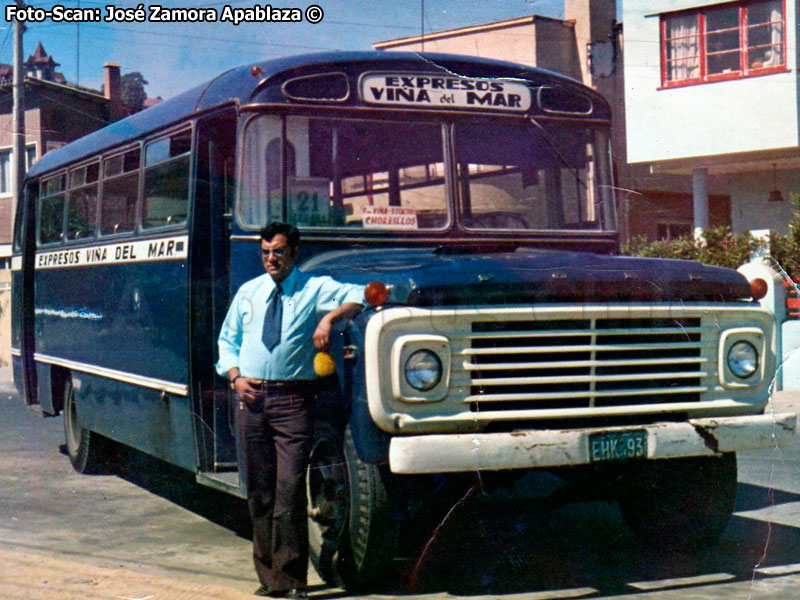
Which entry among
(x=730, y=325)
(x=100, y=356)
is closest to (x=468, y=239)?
(x=730, y=325)

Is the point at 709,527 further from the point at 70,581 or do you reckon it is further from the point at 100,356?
the point at 100,356

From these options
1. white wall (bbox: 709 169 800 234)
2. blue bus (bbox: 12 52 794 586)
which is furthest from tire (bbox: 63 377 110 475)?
white wall (bbox: 709 169 800 234)

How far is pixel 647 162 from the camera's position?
22.6 m

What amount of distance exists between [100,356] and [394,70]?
3546 millimetres

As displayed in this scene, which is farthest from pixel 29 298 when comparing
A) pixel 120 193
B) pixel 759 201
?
pixel 759 201

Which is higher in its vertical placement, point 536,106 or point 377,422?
point 536,106

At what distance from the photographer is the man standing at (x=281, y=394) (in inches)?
225

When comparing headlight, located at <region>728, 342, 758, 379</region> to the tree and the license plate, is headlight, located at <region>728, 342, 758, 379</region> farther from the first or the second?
the tree

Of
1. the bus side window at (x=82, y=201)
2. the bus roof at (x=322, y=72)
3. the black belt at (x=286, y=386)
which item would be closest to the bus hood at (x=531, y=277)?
the black belt at (x=286, y=386)

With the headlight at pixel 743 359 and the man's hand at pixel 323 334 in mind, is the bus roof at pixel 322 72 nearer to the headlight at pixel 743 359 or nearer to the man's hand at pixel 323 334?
the man's hand at pixel 323 334

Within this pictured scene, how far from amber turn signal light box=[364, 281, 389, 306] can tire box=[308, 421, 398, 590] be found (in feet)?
2.09

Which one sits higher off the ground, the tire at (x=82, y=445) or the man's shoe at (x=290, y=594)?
the tire at (x=82, y=445)

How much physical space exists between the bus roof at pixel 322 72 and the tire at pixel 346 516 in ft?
6.28

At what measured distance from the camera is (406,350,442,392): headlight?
5500 mm
